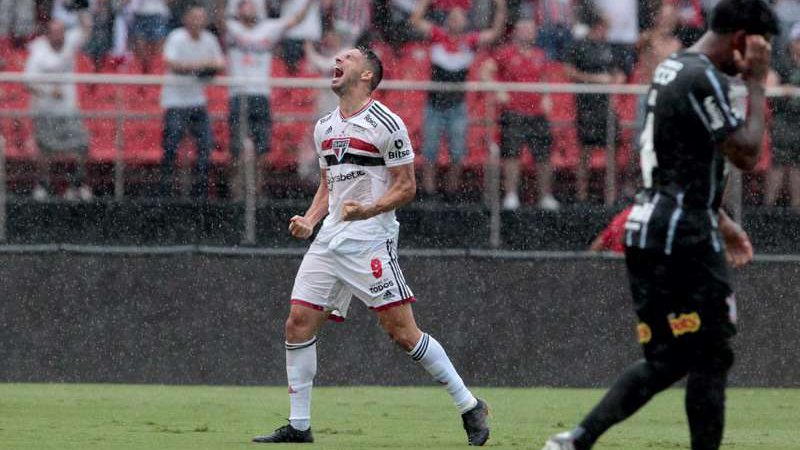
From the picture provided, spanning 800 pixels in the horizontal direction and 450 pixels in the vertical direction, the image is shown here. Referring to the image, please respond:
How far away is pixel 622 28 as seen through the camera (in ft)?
54.8

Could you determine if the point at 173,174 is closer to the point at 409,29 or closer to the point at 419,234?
the point at 419,234

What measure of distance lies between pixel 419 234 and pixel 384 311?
4638mm

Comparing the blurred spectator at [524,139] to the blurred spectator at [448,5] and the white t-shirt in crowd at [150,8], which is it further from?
the white t-shirt in crowd at [150,8]

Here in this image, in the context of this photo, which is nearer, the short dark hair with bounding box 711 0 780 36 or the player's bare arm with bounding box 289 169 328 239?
the short dark hair with bounding box 711 0 780 36

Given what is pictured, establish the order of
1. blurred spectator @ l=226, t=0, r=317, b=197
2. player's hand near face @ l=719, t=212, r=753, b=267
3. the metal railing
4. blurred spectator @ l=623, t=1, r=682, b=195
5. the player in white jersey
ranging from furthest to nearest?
1. blurred spectator @ l=226, t=0, r=317, b=197
2. blurred spectator @ l=623, t=1, r=682, b=195
3. the metal railing
4. the player in white jersey
5. player's hand near face @ l=719, t=212, r=753, b=267

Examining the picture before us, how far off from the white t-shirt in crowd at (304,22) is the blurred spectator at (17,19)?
2.71 meters

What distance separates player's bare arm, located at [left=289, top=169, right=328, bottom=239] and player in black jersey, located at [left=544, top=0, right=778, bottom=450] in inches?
109

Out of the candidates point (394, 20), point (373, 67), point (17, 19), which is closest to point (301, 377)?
point (373, 67)

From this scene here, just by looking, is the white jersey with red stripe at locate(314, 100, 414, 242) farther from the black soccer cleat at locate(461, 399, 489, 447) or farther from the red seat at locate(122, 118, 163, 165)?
the red seat at locate(122, 118, 163, 165)

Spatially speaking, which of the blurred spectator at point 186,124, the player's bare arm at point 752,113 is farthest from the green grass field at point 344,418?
the player's bare arm at point 752,113

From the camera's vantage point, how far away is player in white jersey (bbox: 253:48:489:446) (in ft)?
32.0

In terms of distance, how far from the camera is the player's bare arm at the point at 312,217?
30.8 feet

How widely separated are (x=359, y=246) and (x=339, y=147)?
61 centimetres

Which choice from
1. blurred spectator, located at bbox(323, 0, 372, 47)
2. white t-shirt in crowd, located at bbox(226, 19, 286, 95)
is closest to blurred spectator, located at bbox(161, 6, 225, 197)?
white t-shirt in crowd, located at bbox(226, 19, 286, 95)
